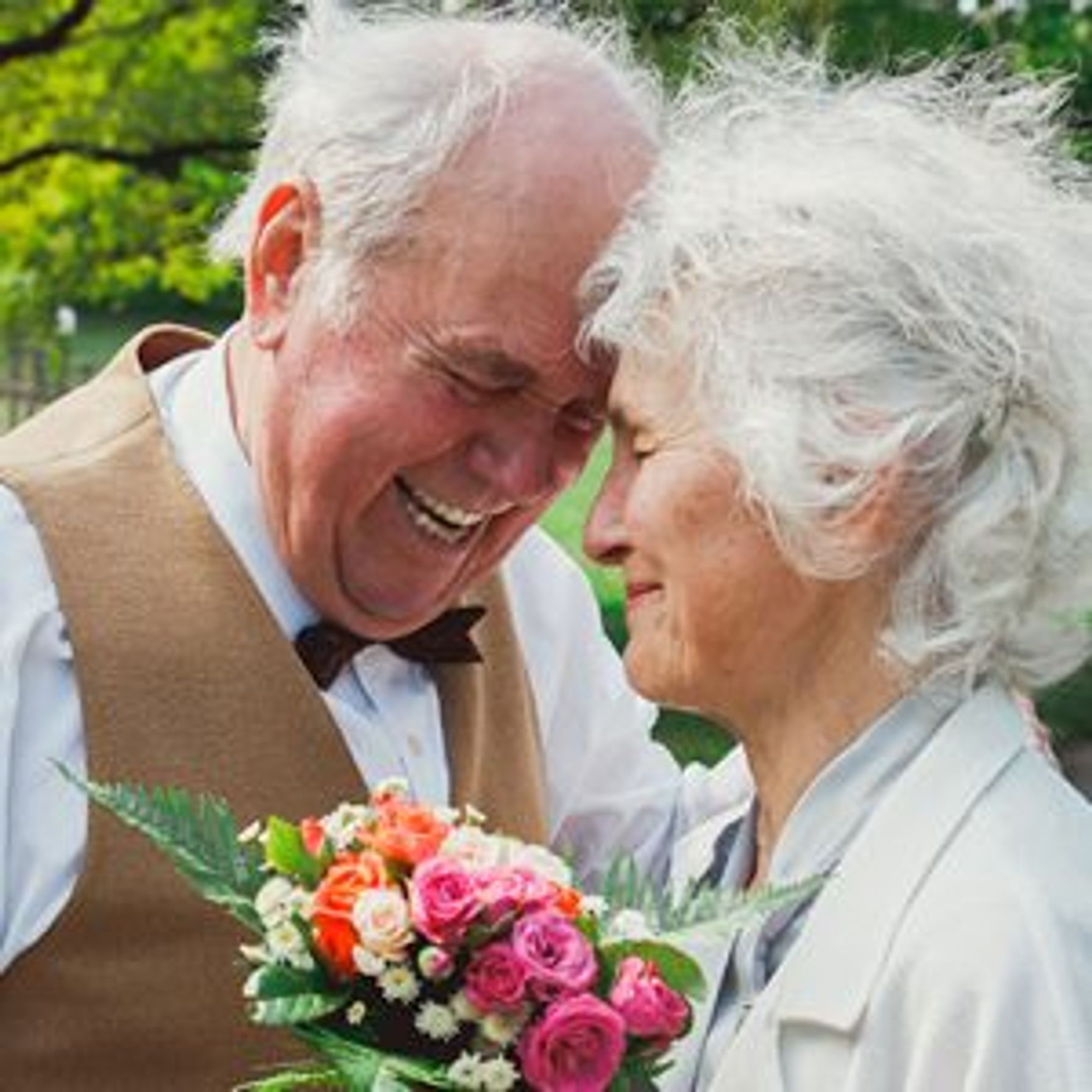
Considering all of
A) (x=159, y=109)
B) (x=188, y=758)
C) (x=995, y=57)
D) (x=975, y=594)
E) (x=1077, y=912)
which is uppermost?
(x=995, y=57)

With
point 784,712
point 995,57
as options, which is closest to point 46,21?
point 995,57

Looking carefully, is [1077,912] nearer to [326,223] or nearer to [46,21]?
[326,223]

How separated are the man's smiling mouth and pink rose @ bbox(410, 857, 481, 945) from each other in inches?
33.9

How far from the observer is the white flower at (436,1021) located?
2.61m

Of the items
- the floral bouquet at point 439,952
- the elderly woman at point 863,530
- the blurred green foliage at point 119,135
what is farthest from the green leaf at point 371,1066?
the blurred green foliage at point 119,135

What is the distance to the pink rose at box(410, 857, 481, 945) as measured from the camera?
2.61m

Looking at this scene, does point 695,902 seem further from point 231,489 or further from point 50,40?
point 50,40

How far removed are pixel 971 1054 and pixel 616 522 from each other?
0.77 metres

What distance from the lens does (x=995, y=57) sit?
393 centimetres

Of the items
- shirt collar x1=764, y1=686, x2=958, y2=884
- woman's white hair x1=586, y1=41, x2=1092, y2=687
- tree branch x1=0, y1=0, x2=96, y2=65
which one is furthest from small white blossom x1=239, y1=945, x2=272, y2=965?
tree branch x1=0, y1=0, x2=96, y2=65

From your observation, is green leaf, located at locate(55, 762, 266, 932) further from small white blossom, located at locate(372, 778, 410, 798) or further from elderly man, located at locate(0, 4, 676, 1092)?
elderly man, located at locate(0, 4, 676, 1092)

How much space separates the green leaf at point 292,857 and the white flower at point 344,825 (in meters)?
0.03

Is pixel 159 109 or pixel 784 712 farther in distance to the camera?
pixel 159 109

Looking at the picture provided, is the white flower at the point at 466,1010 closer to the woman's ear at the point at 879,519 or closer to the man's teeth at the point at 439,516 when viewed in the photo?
the woman's ear at the point at 879,519
